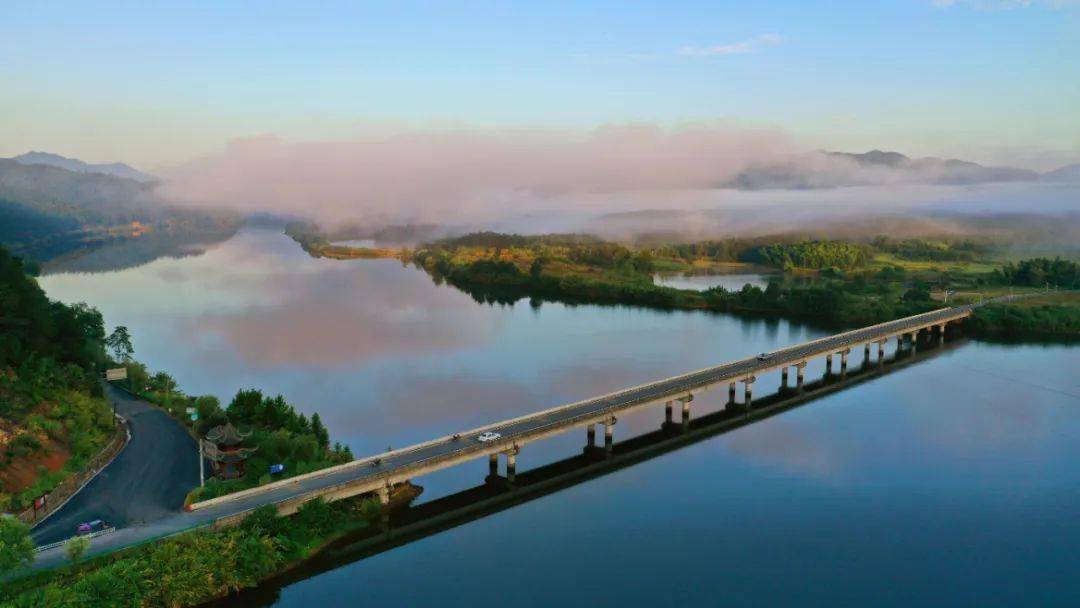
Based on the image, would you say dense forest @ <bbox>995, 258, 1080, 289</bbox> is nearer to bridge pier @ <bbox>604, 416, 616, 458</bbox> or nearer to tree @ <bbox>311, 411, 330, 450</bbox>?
bridge pier @ <bbox>604, 416, 616, 458</bbox>

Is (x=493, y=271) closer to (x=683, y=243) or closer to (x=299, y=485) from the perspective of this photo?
(x=683, y=243)

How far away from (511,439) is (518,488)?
1.90 meters

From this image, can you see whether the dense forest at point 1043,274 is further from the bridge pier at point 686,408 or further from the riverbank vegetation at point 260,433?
the riverbank vegetation at point 260,433

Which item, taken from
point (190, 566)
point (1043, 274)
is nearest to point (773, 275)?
point (1043, 274)

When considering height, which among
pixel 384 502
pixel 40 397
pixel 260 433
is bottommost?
pixel 384 502

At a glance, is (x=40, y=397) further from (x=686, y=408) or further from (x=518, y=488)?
(x=686, y=408)

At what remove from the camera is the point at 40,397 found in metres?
29.3

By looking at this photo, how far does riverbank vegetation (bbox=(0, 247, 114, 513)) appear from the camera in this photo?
2528cm

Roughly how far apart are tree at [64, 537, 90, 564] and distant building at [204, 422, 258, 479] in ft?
20.3

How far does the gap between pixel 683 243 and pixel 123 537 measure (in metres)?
123

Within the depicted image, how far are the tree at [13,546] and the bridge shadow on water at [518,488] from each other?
14.9ft

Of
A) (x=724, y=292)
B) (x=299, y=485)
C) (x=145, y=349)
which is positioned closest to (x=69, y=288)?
(x=145, y=349)

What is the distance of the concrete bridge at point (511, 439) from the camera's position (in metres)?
25.4

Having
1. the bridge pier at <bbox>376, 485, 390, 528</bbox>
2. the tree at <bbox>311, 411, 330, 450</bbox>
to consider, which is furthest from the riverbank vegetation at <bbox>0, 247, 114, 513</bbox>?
the bridge pier at <bbox>376, 485, 390, 528</bbox>
